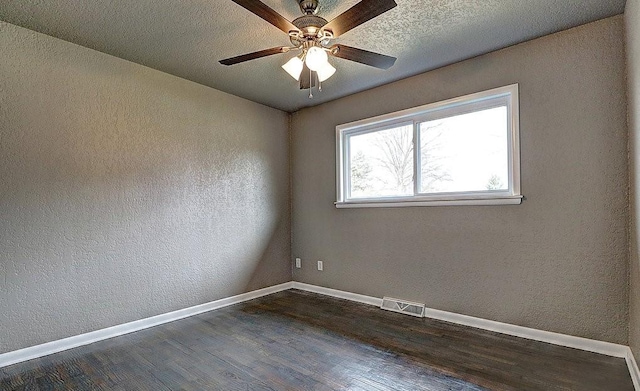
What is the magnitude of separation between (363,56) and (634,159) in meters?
1.89

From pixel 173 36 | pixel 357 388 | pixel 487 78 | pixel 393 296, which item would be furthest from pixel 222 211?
pixel 487 78

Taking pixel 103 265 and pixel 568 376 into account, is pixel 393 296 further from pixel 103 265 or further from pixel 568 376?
pixel 103 265

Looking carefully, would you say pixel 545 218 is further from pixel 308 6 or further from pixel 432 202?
pixel 308 6

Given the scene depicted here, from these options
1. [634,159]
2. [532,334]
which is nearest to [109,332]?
[532,334]

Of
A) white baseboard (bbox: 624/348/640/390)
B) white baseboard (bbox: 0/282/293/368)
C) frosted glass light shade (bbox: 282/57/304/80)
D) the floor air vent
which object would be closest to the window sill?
the floor air vent

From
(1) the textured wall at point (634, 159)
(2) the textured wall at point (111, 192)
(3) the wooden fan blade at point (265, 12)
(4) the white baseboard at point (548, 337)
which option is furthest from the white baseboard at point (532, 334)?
(3) the wooden fan blade at point (265, 12)

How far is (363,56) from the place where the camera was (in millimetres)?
2279

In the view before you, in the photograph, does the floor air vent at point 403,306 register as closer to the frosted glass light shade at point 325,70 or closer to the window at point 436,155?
the window at point 436,155

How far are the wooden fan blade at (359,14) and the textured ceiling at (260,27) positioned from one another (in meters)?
0.29

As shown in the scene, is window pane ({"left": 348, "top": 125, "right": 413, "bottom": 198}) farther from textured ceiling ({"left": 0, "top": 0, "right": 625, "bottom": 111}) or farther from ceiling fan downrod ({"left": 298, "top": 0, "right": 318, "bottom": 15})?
ceiling fan downrod ({"left": 298, "top": 0, "right": 318, "bottom": 15})

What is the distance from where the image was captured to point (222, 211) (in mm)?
3822

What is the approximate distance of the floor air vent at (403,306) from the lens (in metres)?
3.32

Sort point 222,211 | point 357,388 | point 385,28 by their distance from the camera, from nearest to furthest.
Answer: point 357,388
point 385,28
point 222,211

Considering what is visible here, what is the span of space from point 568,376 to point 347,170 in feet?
9.21
